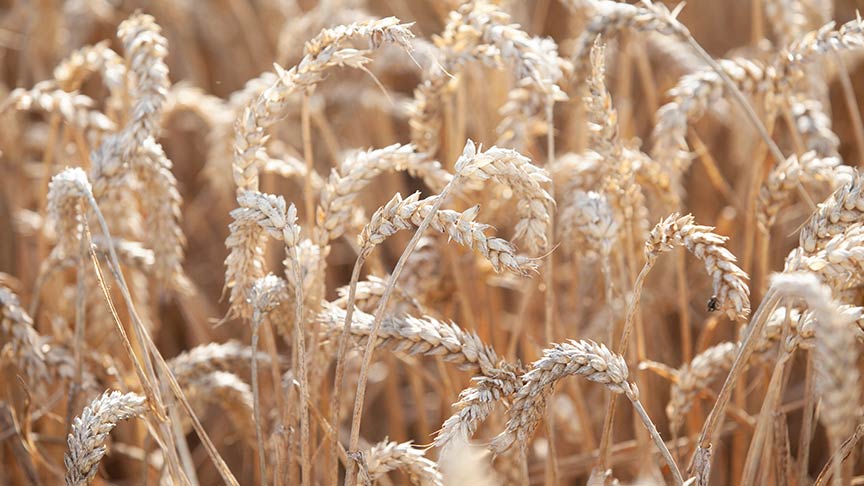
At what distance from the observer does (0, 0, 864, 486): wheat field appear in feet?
4.02

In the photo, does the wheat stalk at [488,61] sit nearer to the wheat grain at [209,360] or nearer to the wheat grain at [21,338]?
the wheat grain at [209,360]

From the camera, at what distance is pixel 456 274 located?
5.94 ft

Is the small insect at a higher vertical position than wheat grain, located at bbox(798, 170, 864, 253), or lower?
lower

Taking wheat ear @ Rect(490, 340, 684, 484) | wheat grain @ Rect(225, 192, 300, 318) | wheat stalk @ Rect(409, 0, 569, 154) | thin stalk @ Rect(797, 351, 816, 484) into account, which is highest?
wheat stalk @ Rect(409, 0, 569, 154)

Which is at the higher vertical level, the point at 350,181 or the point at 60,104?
the point at 60,104

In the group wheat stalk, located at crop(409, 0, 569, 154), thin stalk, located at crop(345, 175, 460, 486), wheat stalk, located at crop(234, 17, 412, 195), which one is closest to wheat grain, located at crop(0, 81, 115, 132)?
wheat stalk, located at crop(234, 17, 412, 195)

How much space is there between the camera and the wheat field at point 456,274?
123 cm

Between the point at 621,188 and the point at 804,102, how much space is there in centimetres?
69

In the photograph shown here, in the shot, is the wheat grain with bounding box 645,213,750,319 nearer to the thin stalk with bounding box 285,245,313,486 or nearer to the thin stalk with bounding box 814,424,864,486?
the thin stalk with bounding box 814,424,864,486

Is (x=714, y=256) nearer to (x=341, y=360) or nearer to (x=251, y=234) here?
(x=341, y=360)

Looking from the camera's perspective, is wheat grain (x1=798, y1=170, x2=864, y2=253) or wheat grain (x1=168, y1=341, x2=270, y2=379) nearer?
wheat grain (x1=798, y1=170, x2=864, y2=253)

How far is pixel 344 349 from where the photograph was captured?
125cm

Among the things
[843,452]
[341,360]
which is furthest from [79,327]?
[843,452]

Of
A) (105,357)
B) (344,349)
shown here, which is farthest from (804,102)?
(105,357)
